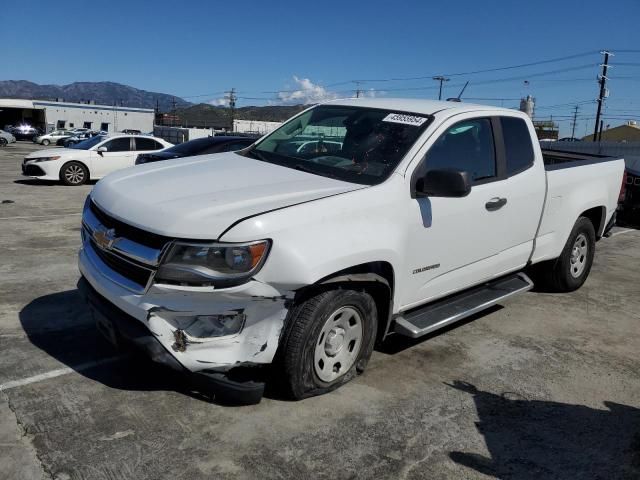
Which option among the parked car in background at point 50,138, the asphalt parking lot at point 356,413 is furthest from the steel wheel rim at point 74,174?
the parked car in background at point 50,138

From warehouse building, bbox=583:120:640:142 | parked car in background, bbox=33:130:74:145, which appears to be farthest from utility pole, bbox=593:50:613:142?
parked car in background, bbox=33:130:74:145

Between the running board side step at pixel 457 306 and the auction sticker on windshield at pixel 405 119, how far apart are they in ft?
4.41

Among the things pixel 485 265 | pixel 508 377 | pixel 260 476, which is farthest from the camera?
pixel 485 265

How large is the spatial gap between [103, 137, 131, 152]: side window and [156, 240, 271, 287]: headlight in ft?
45.2

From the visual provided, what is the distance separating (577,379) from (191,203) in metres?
2.99

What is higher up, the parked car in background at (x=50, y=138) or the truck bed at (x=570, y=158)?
the truck bed at (x=570, y=158)

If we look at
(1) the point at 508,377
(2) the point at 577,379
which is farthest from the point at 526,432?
(2) the point at 577,379

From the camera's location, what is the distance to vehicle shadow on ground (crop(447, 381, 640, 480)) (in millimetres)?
2979

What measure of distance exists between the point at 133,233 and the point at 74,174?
1292 cm

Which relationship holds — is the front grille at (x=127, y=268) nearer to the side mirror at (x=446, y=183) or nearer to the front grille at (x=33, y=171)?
the side mirror at (x=446, y=183)

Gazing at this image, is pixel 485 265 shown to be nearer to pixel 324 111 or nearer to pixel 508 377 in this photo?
pixel 508 377

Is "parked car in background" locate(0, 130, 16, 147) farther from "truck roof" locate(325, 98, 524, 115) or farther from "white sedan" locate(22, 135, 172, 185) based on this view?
"truck roof" locate(325, 98, 524, 115)

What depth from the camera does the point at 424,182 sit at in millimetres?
3688

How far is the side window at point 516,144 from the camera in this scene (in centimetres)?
472
